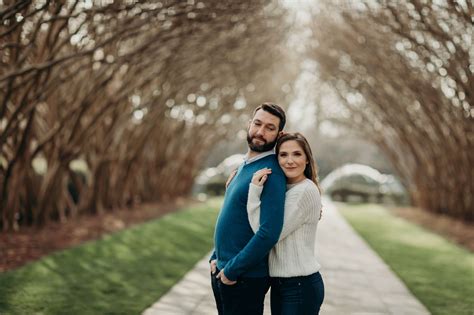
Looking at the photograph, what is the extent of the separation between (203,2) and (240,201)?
7039 mm

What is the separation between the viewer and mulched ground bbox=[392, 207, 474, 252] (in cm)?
1509

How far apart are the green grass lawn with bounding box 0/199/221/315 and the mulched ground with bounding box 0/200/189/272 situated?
13.7 inches

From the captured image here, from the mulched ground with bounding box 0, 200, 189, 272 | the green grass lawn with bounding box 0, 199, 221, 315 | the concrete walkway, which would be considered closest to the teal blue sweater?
the concrete walkway

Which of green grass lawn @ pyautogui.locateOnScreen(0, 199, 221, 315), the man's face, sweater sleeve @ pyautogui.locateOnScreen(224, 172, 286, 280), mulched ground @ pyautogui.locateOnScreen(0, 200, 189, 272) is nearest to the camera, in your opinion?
sweater sleeve @ pyautogui.locateOnScreen(224, 172, 286, 280)

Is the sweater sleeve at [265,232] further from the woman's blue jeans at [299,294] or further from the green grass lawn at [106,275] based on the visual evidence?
the green grass lawn at [106,275]

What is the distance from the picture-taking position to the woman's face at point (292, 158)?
3.85 m

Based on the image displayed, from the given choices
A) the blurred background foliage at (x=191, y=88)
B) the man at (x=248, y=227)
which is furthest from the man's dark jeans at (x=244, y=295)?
the blurred background foliage at (x=191, y=88)

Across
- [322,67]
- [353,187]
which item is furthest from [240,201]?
[353,187]

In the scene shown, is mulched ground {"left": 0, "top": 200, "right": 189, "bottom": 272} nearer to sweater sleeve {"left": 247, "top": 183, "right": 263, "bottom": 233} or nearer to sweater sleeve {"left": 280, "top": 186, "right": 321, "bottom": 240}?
sweater sleeve {"left": 247, "top": 183, "right": 263, "bottom": 233}

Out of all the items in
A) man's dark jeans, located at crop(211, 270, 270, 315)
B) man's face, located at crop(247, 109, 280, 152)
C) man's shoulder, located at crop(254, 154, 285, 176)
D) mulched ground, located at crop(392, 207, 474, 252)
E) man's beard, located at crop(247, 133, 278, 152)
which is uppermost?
man's face, located at crop(247, 109, 280, 152)

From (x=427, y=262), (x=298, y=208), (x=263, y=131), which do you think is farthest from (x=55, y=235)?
(x=298, y=208)

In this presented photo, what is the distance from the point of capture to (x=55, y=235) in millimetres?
12508

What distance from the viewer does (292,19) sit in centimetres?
2256

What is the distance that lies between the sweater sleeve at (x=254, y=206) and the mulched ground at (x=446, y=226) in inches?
424
